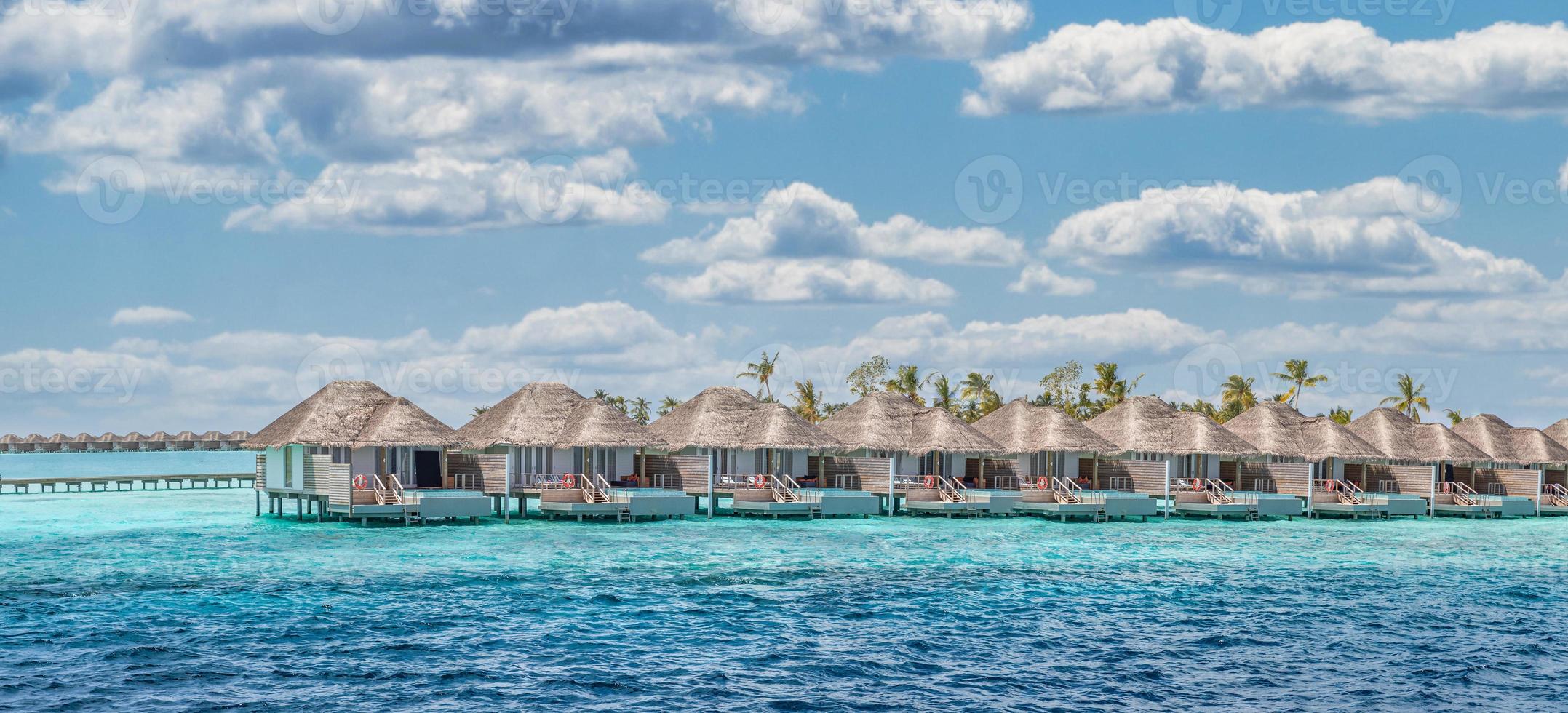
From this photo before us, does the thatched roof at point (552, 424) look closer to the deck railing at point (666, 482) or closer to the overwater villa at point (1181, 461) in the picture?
the deck railing at point (666, 482)

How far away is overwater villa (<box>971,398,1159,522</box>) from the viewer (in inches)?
2009

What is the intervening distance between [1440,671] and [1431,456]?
4198 cm

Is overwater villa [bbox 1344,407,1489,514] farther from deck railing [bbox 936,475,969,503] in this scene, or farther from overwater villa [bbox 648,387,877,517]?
overwater villa [bbox 648,387,877,517]

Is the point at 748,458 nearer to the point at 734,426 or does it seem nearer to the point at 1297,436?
the point at 734,426

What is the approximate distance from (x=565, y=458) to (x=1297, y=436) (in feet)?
103

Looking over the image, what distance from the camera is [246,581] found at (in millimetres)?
29953

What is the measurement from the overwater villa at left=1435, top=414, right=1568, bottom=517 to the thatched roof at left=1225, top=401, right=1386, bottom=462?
207 inches

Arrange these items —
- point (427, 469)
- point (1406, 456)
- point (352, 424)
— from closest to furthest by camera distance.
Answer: point (352, 424), point (427, 469), point (1406, 456)

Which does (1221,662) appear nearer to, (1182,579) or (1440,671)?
(1440,671)

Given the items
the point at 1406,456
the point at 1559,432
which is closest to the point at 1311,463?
the point at 1406,456

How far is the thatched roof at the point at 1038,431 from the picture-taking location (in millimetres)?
53938

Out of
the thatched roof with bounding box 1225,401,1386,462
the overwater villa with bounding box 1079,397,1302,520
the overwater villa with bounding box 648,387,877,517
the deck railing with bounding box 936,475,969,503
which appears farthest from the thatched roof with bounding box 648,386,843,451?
the thatched roof with bounding box 1225,401,1386,462

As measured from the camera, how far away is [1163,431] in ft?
187

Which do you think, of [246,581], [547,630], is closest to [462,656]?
[547,630]
